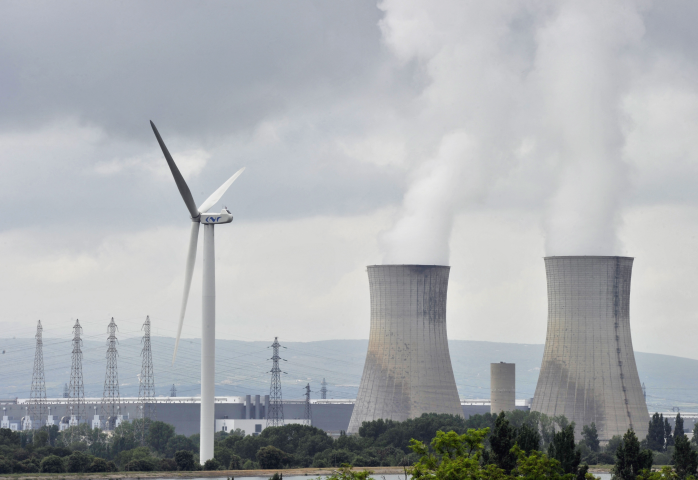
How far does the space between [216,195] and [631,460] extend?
17715 mm

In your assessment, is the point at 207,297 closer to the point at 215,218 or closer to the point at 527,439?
the point at 215,218

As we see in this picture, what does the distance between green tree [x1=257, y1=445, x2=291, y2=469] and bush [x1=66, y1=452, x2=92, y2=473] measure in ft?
25.9

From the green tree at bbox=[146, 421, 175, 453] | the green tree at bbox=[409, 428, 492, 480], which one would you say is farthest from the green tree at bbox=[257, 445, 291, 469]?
the green tree at bbox=[409, 428, 492, 480]

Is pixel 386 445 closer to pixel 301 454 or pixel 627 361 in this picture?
pixel 301 454

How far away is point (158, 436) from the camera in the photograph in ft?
195

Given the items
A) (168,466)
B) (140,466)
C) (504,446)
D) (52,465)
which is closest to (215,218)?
(168,466)

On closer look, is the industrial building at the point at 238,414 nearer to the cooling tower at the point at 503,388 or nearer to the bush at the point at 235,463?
the cooling tower at the point at 503,388

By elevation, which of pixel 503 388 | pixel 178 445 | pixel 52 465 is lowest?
pixel 178 445

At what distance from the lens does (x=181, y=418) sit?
9406 cm

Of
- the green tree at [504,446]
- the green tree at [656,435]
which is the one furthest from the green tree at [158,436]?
the green tree at [504,446]

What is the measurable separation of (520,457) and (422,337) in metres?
24.9

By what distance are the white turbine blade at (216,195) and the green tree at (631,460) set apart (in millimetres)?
16797

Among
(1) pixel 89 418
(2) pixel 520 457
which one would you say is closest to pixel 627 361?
(2) pixel 520 457

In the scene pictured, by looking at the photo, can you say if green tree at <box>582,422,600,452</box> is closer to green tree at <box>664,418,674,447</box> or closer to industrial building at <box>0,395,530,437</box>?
green tree at <box>664,418,674,447</box>
